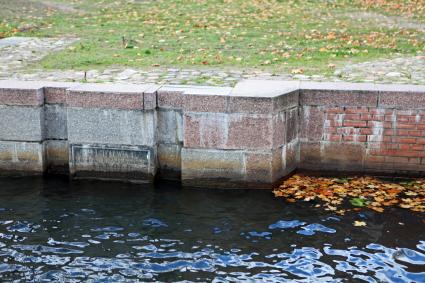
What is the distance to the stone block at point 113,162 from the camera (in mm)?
8789

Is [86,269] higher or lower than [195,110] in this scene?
lower

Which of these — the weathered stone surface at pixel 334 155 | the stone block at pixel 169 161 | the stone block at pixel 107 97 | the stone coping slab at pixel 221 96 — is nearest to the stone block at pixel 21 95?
the stone coping slab at pixel 221 96

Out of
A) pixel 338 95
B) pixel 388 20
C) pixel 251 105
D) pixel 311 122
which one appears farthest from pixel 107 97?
pixel 388 20

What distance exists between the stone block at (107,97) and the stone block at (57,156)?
0.73 metres

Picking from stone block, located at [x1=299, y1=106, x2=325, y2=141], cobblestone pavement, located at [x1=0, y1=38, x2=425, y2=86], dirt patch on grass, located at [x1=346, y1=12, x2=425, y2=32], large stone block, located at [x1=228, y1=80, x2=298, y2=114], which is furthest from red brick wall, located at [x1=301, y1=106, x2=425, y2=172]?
dirt patch on grass, located at [x1=346, y1=12, x2=425, y2=32]

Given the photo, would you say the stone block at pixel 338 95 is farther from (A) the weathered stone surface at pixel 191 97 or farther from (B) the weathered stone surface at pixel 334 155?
(A) the weathered stone surface at pixel 191 97

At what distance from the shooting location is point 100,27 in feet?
55.1

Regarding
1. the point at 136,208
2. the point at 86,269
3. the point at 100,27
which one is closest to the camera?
the point at 86,269

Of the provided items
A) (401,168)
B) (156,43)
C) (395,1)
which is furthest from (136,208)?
(395,1)

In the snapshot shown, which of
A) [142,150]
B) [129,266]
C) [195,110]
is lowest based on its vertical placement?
[129,266]

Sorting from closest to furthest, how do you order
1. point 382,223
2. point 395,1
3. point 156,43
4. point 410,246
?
point 410,246 → point 382,223 → point 156,43 → point 395,1

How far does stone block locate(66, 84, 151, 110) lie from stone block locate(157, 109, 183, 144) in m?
0.36

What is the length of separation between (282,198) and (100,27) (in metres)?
10.1

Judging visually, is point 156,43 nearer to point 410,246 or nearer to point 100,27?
point 100,27
